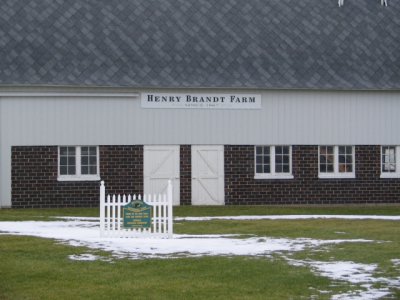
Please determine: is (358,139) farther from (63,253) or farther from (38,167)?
(63,253)

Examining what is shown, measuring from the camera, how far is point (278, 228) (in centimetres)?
2325

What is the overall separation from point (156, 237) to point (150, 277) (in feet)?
18.0

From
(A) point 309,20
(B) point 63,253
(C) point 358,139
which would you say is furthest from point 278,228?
(A) point 309,20

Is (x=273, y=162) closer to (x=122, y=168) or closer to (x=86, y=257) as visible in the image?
(x=122, y=168)

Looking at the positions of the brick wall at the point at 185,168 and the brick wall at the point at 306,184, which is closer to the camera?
the brick wall at the point at 185,168

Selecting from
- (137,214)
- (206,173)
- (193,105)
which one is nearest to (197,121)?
(193,105)

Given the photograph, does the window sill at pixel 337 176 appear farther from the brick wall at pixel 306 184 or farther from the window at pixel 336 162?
the brick wall at pixel 306 184

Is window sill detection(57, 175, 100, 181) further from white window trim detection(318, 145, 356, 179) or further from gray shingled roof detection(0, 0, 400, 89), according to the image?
white window trim detection(318, 145, 356, 179)

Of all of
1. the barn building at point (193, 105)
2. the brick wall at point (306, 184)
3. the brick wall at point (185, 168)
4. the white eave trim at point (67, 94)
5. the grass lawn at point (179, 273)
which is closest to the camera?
the grass lawn at point (179, 273)

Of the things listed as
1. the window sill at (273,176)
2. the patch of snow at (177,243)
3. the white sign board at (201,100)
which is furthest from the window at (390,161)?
the patch of snow at (177,243)

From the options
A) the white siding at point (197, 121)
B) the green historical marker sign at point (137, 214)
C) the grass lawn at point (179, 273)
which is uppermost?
the white siding at point (197, 121)

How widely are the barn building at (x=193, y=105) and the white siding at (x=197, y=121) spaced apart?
34 millimetres

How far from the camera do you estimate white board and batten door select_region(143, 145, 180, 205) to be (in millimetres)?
31797

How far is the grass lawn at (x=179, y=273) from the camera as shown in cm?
1377
